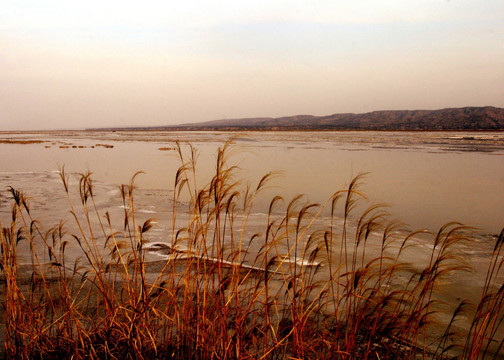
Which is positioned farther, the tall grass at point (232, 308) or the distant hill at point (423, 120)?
the distant hill at point (423, 120)

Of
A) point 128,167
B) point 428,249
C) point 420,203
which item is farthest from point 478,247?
point 128,167

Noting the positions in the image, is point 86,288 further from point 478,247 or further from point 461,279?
point 478,247

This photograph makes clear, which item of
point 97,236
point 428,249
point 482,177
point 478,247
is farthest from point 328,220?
point 482,177

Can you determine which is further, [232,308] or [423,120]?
[423,120]

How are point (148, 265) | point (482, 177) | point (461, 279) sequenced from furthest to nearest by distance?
point (482, 177)
point (148, 265)
point (461, 279)

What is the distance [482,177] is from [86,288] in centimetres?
1326

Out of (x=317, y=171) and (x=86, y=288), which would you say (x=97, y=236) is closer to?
(x=86, y=288)

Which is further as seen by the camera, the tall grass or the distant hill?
the distant hill

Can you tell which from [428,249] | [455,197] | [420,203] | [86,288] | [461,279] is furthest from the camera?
[455,197]

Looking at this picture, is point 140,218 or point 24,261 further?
point 140,218

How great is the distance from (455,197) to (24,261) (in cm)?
969

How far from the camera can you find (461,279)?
4.67 meters

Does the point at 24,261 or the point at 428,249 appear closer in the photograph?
the point at 24,261

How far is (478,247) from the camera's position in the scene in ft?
18.9
